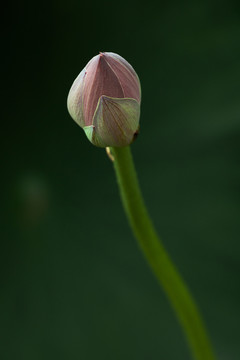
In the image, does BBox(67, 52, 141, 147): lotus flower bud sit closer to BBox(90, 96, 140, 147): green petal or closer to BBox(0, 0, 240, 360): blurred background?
BBox(90, 96, 140, 147): green petal

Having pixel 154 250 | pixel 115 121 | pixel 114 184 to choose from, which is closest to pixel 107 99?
pixel 115 121

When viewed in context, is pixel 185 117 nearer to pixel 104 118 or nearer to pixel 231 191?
pixel 231 191

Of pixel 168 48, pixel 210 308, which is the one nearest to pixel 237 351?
pixel 210 308

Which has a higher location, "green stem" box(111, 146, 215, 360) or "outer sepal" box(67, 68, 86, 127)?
"outer sepal" box(67, 68, 86, 127)

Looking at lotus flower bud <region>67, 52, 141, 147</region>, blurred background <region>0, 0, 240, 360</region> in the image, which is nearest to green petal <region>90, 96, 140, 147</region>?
lotus flower bud <region>67, 52, 141, 147</region>

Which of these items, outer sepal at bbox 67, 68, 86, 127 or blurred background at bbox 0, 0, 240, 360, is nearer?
outer sepal at bbox 67, 68, 86, 127
